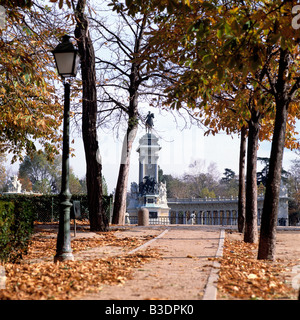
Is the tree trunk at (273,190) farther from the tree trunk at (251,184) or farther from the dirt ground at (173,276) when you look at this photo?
the tree trunk at (251,184)

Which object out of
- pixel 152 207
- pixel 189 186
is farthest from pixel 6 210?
pixel 189 186

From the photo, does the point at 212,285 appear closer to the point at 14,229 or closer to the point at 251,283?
the point at 251,283

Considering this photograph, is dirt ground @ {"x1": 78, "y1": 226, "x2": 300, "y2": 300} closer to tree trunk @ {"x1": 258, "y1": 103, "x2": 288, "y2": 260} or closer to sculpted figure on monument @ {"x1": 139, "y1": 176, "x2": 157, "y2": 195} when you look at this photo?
tree trunk @ {"x1": 258, "y1": 103, "x2": 288, "y2": 260}

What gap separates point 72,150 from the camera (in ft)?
67.5

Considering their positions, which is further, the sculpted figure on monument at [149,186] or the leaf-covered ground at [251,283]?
the sculpted figure on monument at [149,186]

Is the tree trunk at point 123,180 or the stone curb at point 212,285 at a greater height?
the tree trunk at point 123,180

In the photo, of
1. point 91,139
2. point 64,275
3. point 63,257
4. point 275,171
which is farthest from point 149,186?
point 64,275

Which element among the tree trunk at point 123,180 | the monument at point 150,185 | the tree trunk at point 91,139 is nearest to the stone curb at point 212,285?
the tree trunk at point 91,139

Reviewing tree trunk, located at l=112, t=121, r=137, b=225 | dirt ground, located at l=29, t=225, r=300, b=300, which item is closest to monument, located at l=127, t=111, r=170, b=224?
tree trunk, located at l=112, t=121, r=137, b=225

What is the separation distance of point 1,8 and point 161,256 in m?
6.91

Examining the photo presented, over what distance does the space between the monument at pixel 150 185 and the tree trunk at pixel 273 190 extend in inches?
1158

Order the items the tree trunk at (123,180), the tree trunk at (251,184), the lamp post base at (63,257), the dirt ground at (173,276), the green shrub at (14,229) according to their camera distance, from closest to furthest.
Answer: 1. the dirt ground at (173,276)
2. the green shrub at (14,229)
3. the lamp post base at (63,257)
4. the tree trunk at (251,184)
5. the tree trunk at (123,180)

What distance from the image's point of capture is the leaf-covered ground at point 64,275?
5340mm
